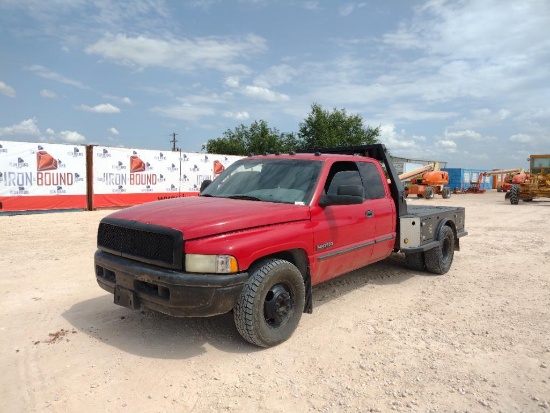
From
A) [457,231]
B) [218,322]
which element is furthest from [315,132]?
[218,322]

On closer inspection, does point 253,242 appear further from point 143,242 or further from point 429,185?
point 429,185

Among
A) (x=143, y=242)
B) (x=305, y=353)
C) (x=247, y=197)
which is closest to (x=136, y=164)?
(x=247, y=197)

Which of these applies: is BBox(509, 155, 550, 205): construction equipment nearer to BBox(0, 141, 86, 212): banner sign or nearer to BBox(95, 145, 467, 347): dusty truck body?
BBox(95, 145, 467, 347): dusty truck body

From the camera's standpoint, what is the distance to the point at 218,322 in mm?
4258

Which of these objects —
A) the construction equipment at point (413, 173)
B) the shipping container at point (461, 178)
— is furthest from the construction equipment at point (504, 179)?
the construction equipment at point (413, 173)

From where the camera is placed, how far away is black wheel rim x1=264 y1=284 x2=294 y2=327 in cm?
363

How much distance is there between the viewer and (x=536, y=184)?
22875mm

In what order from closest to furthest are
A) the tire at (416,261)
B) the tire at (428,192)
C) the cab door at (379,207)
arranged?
the cab door at (379,207)
the tire at (416,261)
the tire at (428,192)

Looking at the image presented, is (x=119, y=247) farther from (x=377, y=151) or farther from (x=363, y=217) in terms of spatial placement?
(x=377, y=151)

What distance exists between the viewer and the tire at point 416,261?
6.50 metres

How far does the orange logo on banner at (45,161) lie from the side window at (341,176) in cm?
1282

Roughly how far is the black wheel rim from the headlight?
23.3 inches

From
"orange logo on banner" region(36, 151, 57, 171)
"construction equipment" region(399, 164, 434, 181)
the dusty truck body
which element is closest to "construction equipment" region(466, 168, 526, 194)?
"construction equipment" region(399, 164, 434, 181)

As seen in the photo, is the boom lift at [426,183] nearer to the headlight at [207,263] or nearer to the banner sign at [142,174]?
the banner sign at [142,174]
